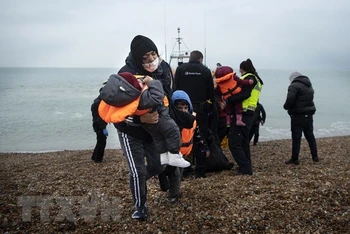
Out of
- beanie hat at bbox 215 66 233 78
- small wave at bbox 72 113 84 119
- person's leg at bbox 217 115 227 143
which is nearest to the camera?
beanie hat at bbox 215 66 233 78

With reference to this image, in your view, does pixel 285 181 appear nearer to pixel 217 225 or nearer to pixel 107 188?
pixel 217 225

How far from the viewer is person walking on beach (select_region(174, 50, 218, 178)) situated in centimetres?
578

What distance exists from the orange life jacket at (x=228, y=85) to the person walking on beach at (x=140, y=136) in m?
2.26

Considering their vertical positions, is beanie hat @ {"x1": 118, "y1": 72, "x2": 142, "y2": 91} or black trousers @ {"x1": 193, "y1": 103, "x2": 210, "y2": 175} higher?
beanie hat @ {"x1": 118, "y1": 72, "x2": 142, "y2": 91}

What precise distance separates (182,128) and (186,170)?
256cm

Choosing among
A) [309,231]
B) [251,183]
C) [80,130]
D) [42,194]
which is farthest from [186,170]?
[80,130]

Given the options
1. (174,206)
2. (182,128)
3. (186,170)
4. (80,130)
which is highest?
(182,128)

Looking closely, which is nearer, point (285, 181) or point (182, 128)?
point (182, 128)

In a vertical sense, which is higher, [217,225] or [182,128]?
[182,128]

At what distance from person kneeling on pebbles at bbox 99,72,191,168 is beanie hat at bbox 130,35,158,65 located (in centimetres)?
30

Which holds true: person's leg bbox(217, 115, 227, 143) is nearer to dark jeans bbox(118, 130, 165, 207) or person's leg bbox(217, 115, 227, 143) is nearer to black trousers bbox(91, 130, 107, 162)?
black trousers bbox(91, 130, 107, 162)

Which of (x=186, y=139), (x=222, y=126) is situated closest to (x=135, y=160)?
(x=186, y=139)

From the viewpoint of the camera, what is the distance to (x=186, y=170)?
629 centimetres

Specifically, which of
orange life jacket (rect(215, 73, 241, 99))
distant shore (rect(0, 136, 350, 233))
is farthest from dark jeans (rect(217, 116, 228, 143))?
distant shore (rect(0, 136, 350, 233))
